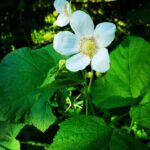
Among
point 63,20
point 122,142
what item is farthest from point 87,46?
point 122,142

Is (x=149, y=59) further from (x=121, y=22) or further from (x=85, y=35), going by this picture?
(x=121, y=22)

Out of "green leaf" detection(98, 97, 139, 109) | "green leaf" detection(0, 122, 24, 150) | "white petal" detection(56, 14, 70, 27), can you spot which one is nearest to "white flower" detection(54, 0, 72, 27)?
"white petal" detection(56, 14, 70, 27)

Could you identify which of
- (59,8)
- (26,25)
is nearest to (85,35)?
(59,8)

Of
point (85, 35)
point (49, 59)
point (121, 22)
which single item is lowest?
point (121, 22)

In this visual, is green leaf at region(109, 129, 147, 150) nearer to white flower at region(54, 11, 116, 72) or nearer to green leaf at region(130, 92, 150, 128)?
green leaf at region(130, 92, 150, 128)

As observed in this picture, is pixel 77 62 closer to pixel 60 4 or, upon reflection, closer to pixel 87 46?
pixel 87 46

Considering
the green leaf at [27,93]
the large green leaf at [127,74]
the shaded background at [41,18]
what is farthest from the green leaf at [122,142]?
the shaded background at [41,18]
